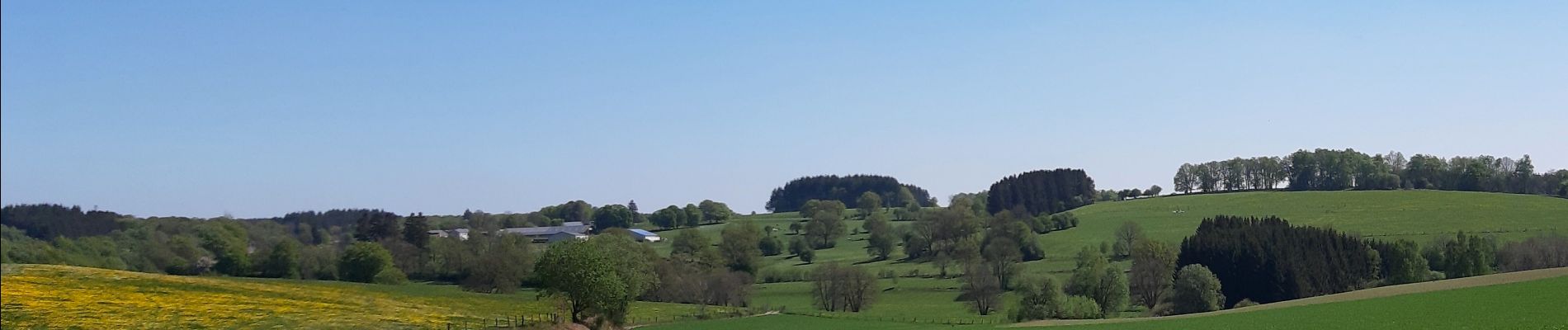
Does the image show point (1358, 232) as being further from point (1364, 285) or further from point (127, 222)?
point (127, 222)

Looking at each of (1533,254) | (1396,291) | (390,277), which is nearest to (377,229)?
(390,277)

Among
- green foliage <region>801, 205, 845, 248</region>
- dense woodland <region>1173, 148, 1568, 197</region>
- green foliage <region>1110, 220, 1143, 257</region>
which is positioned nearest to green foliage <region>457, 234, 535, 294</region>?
green foliage <region>801, 205, 845, 248</region>

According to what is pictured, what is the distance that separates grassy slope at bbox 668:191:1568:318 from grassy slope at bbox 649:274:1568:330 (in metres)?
20.9

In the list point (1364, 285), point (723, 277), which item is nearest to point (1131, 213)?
point (1364, 285)

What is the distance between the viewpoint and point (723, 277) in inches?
4085

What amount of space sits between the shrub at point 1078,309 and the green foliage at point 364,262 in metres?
62.5

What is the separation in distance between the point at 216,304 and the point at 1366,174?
15921 centimetres

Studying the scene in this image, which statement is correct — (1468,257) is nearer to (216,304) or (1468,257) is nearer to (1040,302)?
(1040,302)

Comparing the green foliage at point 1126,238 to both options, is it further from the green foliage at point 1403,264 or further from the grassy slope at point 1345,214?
the green foliage at point 1403,264

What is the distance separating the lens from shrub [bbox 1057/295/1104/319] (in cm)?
8150

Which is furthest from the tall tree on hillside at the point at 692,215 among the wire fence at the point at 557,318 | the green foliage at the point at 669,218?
the wire fence at the point at 557,318

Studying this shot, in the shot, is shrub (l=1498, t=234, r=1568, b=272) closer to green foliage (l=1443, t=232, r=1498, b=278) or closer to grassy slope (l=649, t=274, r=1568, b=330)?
green foliage (l=1443, t=232, r=1498, b=278)

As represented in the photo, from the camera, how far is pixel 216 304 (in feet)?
208

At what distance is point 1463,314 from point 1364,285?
51.1 metres
